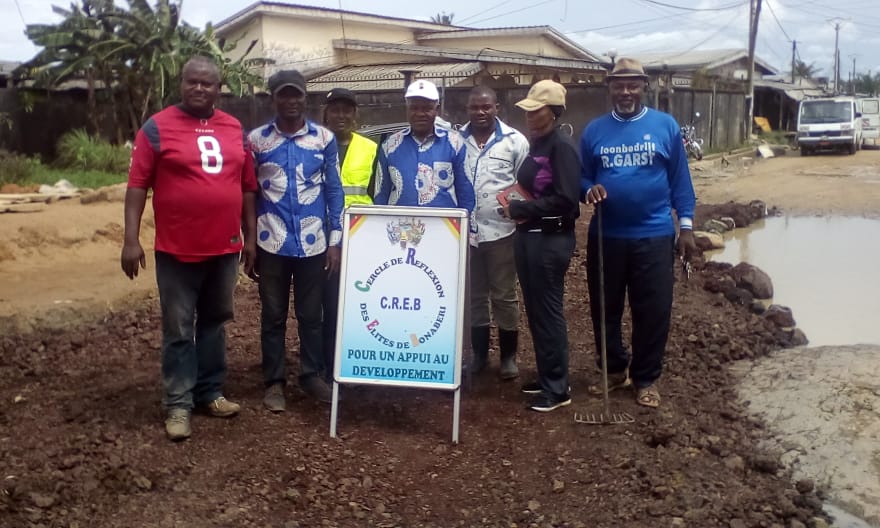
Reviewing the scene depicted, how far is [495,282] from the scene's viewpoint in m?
5.50

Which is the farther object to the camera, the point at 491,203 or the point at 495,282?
the point at 495,282

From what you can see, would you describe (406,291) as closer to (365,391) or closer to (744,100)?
(365,391)

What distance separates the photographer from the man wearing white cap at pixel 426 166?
512 centimetres

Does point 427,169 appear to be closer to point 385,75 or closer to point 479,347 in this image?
point 479,347

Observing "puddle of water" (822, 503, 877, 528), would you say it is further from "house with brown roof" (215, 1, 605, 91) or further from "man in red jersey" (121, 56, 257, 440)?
"house with brown roof" (215, 1, 605, 91)

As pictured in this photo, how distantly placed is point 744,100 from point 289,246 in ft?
103

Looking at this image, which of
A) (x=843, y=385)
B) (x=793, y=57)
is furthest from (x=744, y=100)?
(x=793, y=57)

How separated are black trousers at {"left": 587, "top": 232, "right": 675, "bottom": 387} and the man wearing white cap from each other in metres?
0.91

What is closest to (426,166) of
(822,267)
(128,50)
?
(822,267)

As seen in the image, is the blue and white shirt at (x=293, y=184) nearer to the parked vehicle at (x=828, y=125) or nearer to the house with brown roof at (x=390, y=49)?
the house with brown roof at (x=390, y=49)

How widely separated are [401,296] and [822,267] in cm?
835

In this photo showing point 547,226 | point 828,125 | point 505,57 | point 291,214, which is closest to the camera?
point 291,214

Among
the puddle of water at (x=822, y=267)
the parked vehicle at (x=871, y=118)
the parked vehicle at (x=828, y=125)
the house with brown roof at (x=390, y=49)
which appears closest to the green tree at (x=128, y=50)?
the house with brown roof at (x=390, y=49)

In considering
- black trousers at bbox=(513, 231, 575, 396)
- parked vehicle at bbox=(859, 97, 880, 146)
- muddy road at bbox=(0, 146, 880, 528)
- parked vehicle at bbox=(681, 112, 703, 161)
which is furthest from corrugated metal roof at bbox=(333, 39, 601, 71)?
parked vehicle at bbox=(859, 97, 880, 146)
